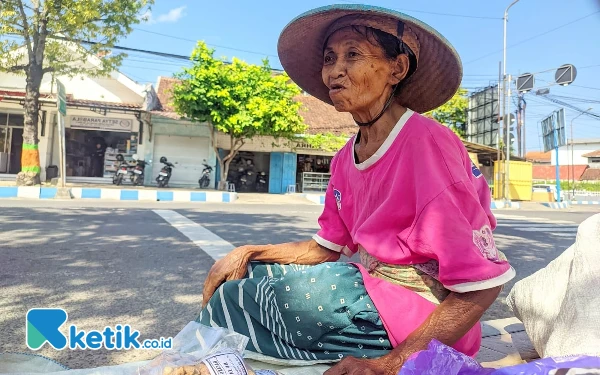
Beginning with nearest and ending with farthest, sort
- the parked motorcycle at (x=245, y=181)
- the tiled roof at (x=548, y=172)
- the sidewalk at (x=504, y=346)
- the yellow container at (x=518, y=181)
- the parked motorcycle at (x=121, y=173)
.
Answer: the sidewalk at (x=504, y=346)
the parked motorcycle at (x=121, y=173)
the parked motorcycle at (x=245, y=181)
the yellow container at (x=518, y=181)
the tiled roof at (x=548, y=172)

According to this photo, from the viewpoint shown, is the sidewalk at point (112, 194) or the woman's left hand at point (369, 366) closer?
the woman's left hand at point (369, 366)

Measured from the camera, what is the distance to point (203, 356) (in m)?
1.07

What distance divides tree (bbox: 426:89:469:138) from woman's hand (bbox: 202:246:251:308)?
72.3 feet

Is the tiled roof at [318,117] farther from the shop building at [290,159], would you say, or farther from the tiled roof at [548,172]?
the tiled roof at [548,172]

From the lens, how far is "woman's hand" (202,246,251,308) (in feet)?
4.93

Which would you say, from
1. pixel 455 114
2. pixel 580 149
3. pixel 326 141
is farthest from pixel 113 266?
pixel 580 149

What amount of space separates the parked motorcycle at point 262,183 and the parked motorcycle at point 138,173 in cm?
508

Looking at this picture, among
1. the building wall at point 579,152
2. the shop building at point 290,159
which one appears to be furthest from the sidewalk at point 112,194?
the building wall at point 579,152

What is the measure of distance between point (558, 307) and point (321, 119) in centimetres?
1983

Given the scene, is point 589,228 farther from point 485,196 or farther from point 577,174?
point 577,174

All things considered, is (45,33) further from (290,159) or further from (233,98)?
(290,159)

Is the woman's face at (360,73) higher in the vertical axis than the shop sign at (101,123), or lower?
lower

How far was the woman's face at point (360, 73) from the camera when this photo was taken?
1.33 meters

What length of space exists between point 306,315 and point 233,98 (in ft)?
46.8
